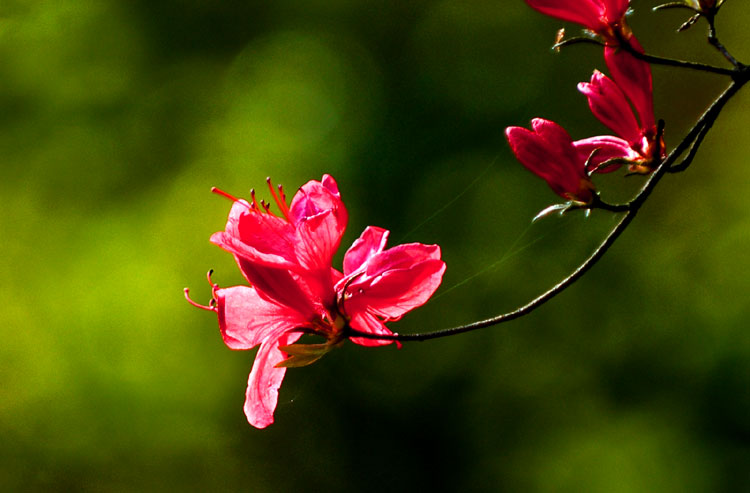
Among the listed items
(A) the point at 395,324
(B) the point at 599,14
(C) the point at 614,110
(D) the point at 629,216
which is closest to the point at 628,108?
(C) the point at 614,110

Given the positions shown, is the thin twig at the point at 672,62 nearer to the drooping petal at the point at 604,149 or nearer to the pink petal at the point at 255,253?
the drooping petal at the point at 604,149

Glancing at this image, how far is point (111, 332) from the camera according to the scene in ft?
11.3

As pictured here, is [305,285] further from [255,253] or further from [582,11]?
[582,11]

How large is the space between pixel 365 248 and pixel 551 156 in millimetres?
208

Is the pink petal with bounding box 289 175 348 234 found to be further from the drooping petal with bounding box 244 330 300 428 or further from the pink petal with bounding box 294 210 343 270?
the drooping petal with bounding box 244 330 300 428

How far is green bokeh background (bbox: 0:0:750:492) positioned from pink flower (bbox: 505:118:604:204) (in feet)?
8.35

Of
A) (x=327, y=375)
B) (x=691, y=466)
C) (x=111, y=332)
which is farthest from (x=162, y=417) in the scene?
(x=691, y=466)

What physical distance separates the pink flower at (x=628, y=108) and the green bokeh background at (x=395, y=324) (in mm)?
2462

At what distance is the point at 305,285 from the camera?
2.96 ft

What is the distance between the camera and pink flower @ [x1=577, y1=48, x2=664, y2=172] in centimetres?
92

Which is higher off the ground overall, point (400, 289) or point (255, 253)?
point (255, 253)

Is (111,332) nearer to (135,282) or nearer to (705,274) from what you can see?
(135,282)

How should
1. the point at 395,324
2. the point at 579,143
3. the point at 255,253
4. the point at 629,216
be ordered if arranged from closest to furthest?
1. the point at 629,216
2. the point at 255,253
3. the point at 579,143
4. the point at 395,324

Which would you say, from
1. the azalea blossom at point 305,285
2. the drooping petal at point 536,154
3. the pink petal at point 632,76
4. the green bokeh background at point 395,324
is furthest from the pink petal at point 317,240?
the green bokeh background at point 395,324
